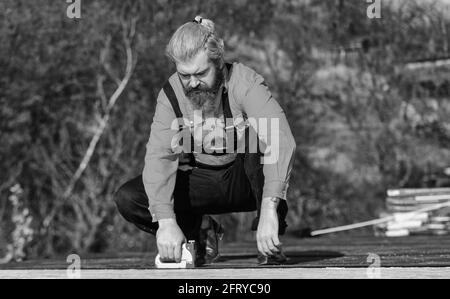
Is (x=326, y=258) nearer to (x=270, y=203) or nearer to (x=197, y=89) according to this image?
(x=270, y=203)

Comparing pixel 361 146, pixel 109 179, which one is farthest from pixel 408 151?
pixel 109 179

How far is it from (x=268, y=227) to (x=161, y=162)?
0.58 m

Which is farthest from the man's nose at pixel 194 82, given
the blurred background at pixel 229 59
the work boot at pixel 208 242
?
the blurred background at pixel 229 59

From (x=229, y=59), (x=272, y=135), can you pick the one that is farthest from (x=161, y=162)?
(x=229, y=59)

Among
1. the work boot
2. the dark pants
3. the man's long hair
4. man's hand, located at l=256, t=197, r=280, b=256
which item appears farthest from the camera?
the work boot

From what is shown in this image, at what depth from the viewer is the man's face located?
12.7 feet

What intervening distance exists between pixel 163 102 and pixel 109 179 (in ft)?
17.6

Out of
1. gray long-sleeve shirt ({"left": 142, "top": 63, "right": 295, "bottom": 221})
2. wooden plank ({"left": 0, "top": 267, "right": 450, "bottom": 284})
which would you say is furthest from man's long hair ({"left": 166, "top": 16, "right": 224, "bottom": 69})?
wooden plank ({"left": 0, "top": 267, "right": 450, "bottom": 284})

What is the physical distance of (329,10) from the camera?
969 cm

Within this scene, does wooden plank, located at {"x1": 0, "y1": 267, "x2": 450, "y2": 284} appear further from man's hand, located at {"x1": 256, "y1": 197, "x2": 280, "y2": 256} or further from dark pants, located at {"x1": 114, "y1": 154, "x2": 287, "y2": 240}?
dark pants, located at {"x1": 114, "y1": 154, "x2": 287, "y2": 240}

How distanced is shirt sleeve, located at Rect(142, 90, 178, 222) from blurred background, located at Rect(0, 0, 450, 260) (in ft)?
16.8

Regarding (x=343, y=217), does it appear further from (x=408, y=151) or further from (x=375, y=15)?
(x=375, y=15)

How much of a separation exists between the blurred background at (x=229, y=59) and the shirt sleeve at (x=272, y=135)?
5298 mm

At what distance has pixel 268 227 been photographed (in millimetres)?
3729
